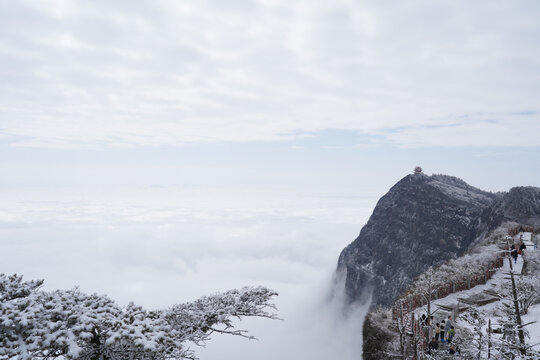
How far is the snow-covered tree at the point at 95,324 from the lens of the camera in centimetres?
652

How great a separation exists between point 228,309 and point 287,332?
8692 centimetres

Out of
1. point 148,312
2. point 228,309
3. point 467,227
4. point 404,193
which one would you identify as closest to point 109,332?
point 148,312

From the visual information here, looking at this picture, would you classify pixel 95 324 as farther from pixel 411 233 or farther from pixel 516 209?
pixel 411 233

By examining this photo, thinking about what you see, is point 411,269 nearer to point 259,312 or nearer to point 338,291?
point 338,291

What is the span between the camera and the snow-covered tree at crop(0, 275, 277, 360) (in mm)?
6520

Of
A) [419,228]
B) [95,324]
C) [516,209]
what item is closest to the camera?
[95,324]

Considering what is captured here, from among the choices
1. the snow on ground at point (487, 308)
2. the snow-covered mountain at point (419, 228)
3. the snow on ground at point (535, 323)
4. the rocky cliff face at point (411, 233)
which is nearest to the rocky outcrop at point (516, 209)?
the snow-covered mountain at point (419, 228)

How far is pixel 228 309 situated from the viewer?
898 cm

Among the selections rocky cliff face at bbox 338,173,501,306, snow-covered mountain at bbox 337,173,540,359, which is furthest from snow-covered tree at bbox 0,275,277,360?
rocky cliff face at bbox 338,173,501,306

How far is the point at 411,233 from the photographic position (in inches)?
2749

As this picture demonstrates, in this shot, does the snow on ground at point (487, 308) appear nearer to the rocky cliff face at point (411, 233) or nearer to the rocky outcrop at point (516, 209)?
the rocky outcrop at point (516, 209)

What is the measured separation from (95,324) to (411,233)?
72.2 meters

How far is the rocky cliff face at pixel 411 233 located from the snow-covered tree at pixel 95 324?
5729 centimetres

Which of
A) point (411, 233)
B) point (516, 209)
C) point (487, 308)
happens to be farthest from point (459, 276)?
point (411, 233)
